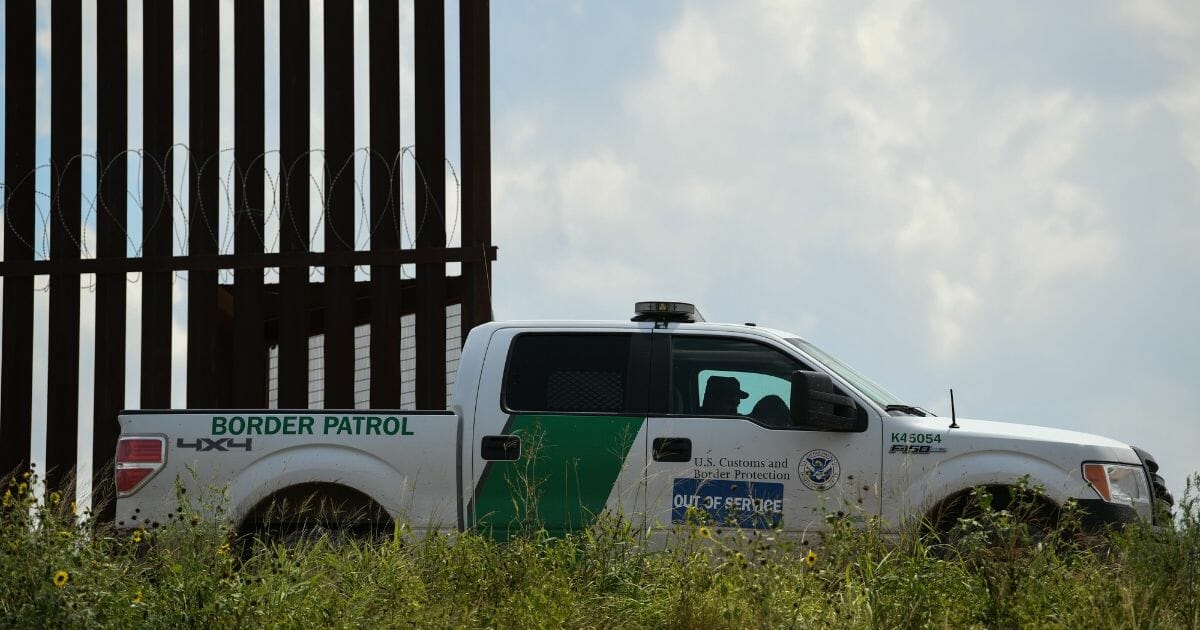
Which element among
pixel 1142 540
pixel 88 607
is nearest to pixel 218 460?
pixel 88 607

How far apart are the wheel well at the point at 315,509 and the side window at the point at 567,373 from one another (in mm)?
1122

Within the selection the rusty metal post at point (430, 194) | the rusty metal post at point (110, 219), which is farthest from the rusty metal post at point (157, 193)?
the rusty metal post at point (430, 194)

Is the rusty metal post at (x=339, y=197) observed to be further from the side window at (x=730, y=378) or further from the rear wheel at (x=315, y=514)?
the side window at (x=730, y=378)

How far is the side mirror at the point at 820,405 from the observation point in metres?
8.55

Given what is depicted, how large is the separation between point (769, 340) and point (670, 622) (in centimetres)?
274

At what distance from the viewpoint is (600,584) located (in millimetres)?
7410

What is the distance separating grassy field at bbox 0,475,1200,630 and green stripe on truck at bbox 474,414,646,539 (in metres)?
0.87

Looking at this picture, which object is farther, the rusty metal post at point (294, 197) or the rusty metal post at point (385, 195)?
the rusty metal post at point (294, 197)

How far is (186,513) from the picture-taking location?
7.55 metres

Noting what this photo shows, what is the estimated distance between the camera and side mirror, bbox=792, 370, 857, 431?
8.55 m

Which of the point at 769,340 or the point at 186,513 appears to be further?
the point at 769,340

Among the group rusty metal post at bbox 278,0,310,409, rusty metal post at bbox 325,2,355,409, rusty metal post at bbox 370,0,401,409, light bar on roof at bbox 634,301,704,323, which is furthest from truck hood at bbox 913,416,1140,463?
rusty metal post at bbox 278,0,310,409

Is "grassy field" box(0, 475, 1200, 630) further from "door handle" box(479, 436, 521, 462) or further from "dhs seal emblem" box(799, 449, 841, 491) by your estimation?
"door handle" box(479, 436, 521, 462)

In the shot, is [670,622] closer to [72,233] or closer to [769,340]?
[769,340]
